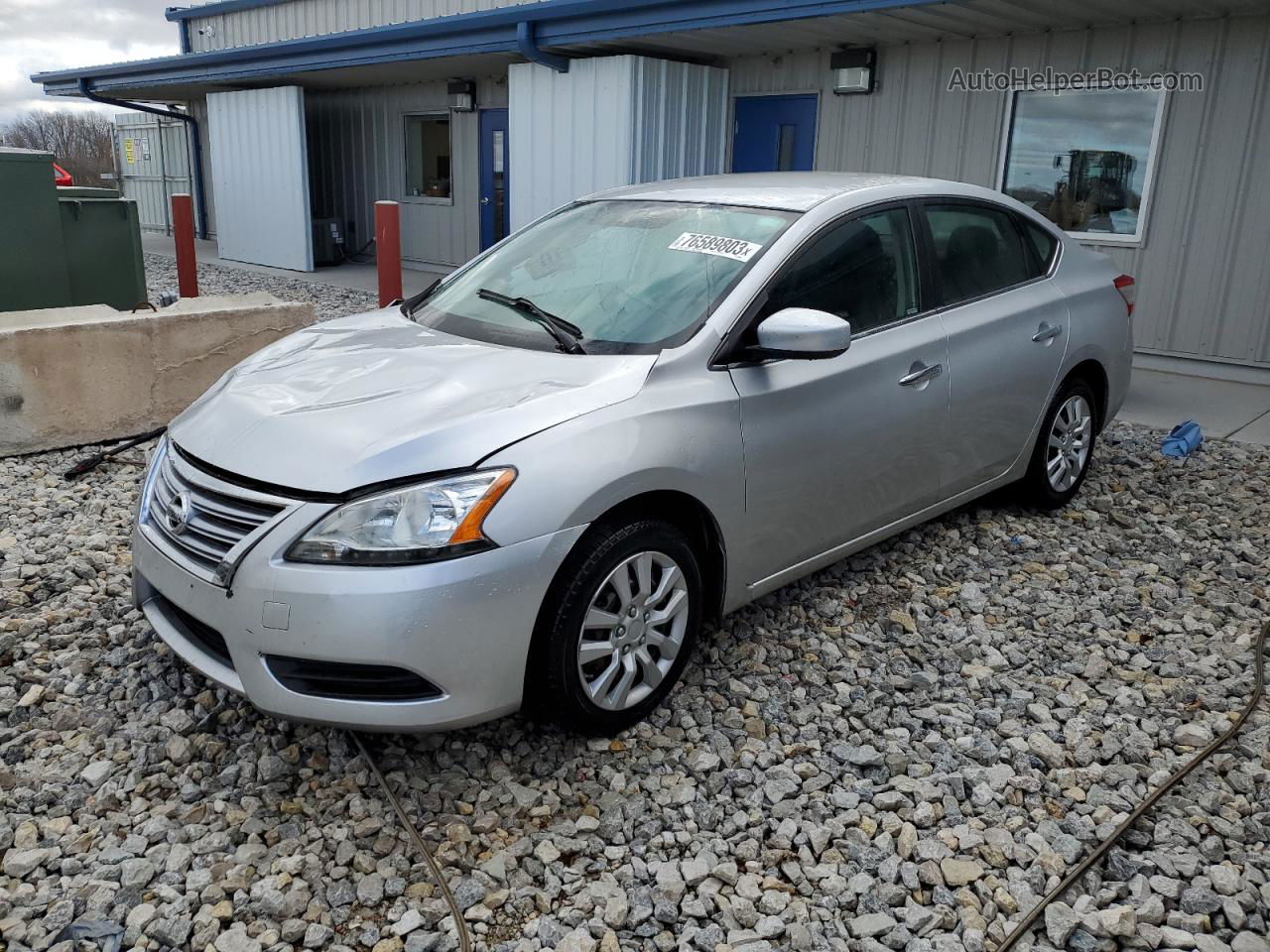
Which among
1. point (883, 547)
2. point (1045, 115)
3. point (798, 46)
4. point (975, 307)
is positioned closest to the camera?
point (975, 307)

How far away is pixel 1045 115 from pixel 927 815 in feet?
24.3

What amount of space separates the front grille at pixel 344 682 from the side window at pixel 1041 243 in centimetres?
360

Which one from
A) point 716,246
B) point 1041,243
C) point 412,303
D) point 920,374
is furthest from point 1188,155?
point 412,303

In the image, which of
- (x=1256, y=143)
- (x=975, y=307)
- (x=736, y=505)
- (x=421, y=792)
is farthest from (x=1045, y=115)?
(x=421, y=792)

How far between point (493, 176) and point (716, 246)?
434 inches

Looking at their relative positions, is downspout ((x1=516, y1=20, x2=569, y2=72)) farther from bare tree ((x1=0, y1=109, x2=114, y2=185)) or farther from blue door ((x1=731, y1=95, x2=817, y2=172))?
bare tree ((x1=0, y1=109, x2=114, y2=185))

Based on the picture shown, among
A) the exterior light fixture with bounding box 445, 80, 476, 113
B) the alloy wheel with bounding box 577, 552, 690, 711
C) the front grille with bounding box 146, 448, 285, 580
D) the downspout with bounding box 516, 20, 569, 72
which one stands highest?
the downspout with bounding box 516, 20, 569, 72

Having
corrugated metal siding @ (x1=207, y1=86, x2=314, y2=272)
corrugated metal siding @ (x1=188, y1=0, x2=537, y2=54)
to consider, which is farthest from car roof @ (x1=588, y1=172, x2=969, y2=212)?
corrugated metal siding @ (x1=207, y1=86, x2=314, y2=272)

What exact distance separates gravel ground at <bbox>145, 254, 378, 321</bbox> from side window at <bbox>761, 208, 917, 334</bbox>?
322 inches

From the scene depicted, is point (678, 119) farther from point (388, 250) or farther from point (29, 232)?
point (29, 232)

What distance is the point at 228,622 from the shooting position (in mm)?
2729

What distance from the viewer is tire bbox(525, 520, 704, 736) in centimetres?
283

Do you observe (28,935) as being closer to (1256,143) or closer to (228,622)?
(228,622)

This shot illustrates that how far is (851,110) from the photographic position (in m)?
9.79
